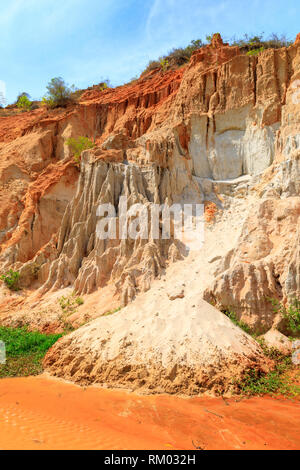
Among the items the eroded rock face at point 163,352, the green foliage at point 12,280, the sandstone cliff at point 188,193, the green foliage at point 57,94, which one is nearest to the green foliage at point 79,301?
the sandstone cliff at point 188,193

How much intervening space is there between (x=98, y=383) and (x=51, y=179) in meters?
14.3

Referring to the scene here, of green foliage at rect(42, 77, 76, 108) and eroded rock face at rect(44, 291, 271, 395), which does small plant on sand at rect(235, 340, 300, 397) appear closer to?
eroded rock face at rect(44, 291, 271, 395)

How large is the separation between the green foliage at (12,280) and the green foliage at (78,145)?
7.93 meters

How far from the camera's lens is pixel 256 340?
776 centimetres

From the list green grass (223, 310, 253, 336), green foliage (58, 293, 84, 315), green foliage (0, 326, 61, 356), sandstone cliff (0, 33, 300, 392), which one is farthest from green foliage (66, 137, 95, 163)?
green grass (223, 310, 253, 336)

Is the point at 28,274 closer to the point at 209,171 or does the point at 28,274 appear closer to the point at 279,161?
the point at 209,171

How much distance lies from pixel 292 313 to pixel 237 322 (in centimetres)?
146

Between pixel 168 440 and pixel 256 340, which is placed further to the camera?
pixel 256 340

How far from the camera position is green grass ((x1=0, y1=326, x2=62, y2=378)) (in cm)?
821

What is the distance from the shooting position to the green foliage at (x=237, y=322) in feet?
26.7

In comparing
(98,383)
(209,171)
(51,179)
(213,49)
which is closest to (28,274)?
(51,179)

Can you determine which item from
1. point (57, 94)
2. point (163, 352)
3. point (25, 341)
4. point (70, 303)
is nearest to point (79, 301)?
point (70, 303)

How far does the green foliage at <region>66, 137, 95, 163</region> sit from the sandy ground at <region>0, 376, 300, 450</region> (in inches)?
595
